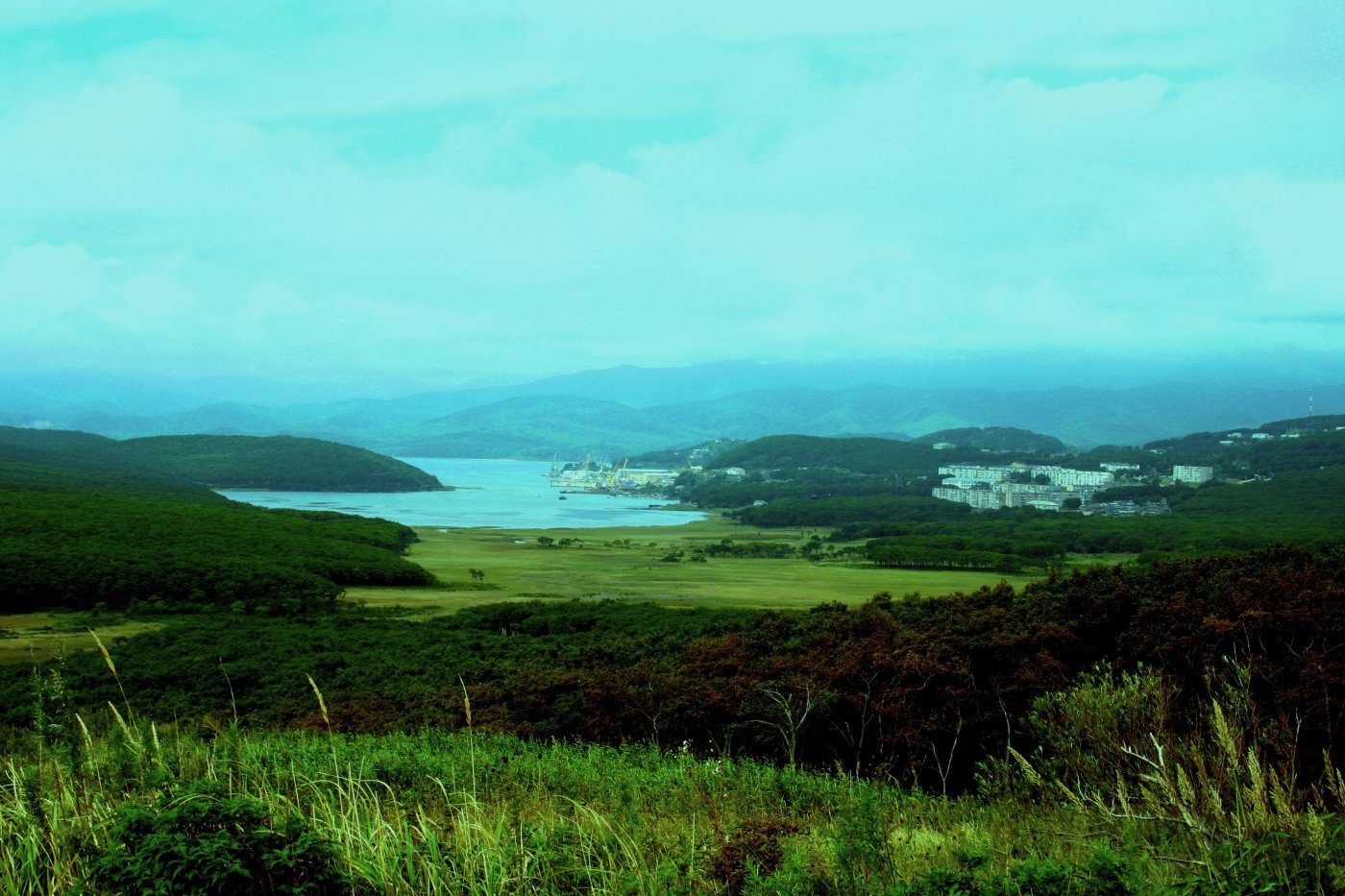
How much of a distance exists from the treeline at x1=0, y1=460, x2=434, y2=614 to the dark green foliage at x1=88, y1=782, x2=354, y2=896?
104 ft

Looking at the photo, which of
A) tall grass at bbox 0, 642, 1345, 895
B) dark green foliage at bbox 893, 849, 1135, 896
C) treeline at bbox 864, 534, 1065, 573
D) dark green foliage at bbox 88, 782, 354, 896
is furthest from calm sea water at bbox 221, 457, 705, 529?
dark green foliage at bbox 893, 849, 1135, 896

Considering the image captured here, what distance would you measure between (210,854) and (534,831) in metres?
1.60

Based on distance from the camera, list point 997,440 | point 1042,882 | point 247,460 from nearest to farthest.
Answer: point 1042,882
point 247,460
point 997,440

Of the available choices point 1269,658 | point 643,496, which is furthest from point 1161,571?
point 643,496

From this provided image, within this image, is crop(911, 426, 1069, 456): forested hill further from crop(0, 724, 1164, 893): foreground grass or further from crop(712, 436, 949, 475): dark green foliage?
crop(0, 724, 1164, 893): foreground grass

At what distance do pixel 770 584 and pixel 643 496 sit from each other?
91.8 m

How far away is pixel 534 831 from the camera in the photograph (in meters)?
4.78

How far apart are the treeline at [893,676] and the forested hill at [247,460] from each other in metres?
102

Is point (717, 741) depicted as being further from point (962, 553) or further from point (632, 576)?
point (962, 553)

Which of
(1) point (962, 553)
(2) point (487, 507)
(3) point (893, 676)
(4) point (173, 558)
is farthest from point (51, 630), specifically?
(2) point (487, 507)

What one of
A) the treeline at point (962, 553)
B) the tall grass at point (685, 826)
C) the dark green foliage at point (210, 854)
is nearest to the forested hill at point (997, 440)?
the treeline at point (962, 553)

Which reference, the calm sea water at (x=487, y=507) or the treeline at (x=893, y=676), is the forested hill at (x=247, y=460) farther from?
the treeline at (x=893, y=676)

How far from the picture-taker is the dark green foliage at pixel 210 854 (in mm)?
3723

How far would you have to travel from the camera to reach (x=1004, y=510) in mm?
85188
